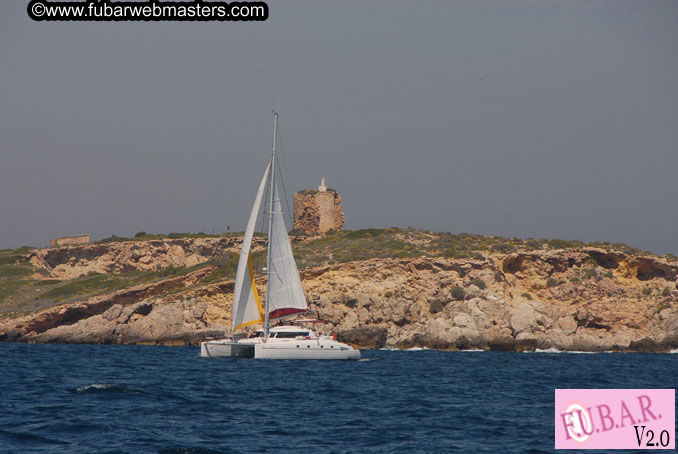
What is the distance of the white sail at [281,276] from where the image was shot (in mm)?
44875

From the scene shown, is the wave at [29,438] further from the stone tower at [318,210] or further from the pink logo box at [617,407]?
the stone tower at [318,210]

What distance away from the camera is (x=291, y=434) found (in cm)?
2059

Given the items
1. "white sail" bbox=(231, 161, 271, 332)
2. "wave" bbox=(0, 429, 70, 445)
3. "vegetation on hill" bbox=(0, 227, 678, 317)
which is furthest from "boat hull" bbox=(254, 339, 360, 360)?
"wave" bbox=(0, 429, 70, 445)

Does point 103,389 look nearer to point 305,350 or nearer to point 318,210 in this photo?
point 305,350

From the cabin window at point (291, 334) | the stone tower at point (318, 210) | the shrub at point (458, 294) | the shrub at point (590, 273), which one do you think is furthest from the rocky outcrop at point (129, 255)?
the cabin window at point (291, 334)

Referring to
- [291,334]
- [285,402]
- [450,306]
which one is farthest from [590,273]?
[285,402]

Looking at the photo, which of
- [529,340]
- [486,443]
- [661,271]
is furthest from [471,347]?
[486,443]

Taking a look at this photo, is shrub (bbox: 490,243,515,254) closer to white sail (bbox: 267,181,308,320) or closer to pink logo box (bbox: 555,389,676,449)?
white sail (bbox: 267,181,308,320)

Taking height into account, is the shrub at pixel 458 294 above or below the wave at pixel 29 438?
above

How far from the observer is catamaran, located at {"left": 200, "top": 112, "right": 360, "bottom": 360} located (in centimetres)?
4294

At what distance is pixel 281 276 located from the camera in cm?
4503

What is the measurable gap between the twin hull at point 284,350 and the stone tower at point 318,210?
39758 mm

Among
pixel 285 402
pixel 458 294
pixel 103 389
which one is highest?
pixel 458 294

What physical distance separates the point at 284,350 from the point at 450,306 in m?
18.9
